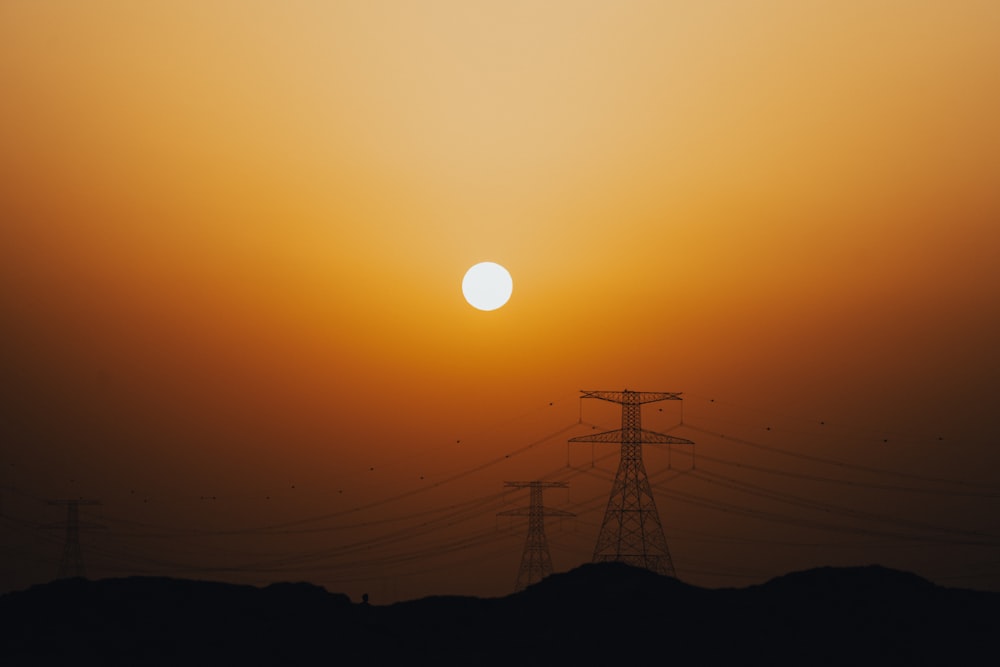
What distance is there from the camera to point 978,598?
253ft

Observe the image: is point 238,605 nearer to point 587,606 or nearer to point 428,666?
point 428,666

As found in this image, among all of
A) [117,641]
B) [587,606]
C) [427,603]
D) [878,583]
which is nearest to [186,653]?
[117,641]

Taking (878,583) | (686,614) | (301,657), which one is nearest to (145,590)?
(301,657)

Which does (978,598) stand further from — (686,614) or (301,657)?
(301,657)

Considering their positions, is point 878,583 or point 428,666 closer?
point 428,666

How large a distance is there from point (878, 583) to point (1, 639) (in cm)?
4978

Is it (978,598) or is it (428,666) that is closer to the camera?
(428,666)

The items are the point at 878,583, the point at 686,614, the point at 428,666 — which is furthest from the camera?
the point at 878,583

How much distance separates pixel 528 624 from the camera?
249ft

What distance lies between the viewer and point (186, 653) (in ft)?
234

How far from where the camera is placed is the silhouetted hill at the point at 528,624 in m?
70.6

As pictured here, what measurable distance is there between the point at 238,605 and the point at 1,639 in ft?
43.6

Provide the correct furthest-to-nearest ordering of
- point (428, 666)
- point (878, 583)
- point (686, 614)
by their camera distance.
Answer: point (878, 583) → point (686, 614) → point (428, 666)

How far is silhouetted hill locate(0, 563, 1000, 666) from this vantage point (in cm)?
7056
